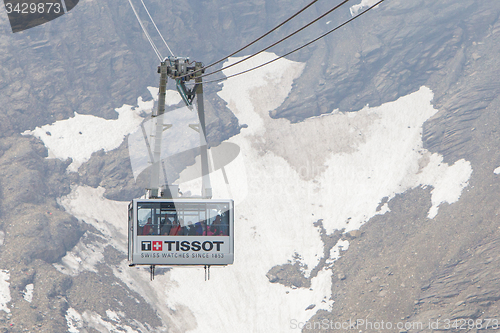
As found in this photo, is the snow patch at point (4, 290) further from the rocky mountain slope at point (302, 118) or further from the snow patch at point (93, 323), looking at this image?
the snow patch at point (93, 323)

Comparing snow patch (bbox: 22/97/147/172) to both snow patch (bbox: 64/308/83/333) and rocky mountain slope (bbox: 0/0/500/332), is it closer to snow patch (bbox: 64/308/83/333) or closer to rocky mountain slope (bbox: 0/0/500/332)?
rocky mountain slope (bbox: 0/0/500/332)

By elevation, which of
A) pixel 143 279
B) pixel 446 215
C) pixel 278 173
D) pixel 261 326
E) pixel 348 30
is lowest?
pixel 261 326

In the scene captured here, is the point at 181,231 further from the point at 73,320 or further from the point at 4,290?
the point at 4,290

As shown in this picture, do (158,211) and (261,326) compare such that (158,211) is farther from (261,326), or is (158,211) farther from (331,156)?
(331,156)

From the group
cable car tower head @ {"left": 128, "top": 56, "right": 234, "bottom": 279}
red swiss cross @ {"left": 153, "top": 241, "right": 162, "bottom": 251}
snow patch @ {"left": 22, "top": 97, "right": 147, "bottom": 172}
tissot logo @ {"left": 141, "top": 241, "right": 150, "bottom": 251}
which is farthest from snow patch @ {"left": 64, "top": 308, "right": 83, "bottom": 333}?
red swiss cross @ {"left": 153, "top": 241, "right": 162, "bottom": 251}

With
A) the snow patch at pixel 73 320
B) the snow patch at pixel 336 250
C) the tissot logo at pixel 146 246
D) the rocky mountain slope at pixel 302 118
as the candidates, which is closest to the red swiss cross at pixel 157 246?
the tissot logo at pixel 146 246

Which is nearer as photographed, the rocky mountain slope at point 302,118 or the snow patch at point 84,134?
the rocky mountain slope at point 302,118

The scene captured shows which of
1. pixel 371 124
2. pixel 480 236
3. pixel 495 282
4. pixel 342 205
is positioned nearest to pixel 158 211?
pixel 495 282

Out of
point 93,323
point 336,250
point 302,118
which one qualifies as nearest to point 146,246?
point 93,323
